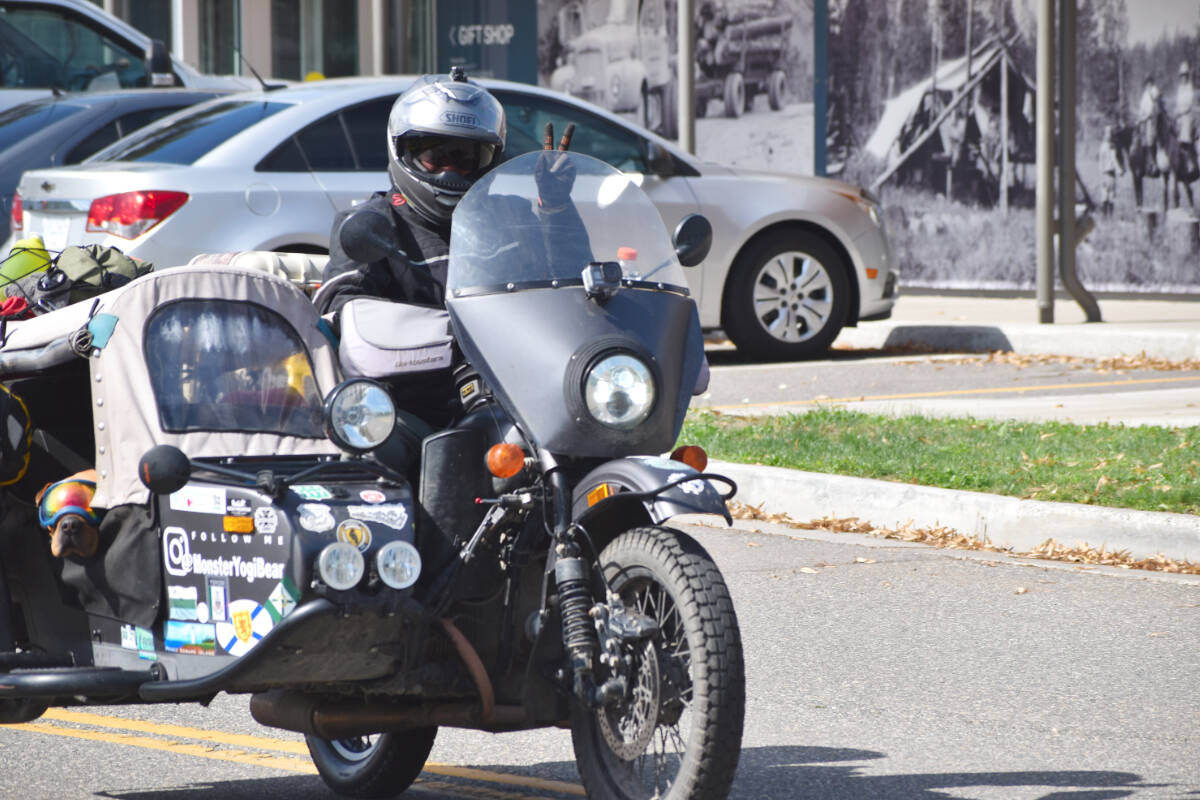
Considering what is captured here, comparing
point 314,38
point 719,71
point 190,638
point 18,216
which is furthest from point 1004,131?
point 190,638

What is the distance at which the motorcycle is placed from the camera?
412 cm

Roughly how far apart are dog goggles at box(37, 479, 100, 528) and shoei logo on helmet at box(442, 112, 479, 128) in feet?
3.99

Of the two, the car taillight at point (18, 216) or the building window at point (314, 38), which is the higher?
the building window at point (314, 38)

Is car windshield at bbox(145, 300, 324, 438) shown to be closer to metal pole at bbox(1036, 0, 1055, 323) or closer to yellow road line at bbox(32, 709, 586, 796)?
yellow road line at bbox(32, 709, 586, 796)

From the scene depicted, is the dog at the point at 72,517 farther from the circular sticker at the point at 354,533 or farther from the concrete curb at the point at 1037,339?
the concrete curb at the point at 1037,339

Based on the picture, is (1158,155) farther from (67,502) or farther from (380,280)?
(67,502)

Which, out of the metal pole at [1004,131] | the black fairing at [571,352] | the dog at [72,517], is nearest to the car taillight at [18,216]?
the dog at [72,517]

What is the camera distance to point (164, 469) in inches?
166

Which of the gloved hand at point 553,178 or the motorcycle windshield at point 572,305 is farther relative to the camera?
the gloved hand at point 553,178

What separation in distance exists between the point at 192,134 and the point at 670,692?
27.2ft

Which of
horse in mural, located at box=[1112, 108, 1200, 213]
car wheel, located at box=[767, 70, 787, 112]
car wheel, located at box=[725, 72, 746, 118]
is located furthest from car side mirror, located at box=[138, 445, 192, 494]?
car wheel, located at box=[725, 72, 746, 118]

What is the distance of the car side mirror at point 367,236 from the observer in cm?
443

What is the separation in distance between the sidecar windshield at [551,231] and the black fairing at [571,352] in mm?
60

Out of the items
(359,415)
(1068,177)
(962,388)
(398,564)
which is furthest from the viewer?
(1068,177)
